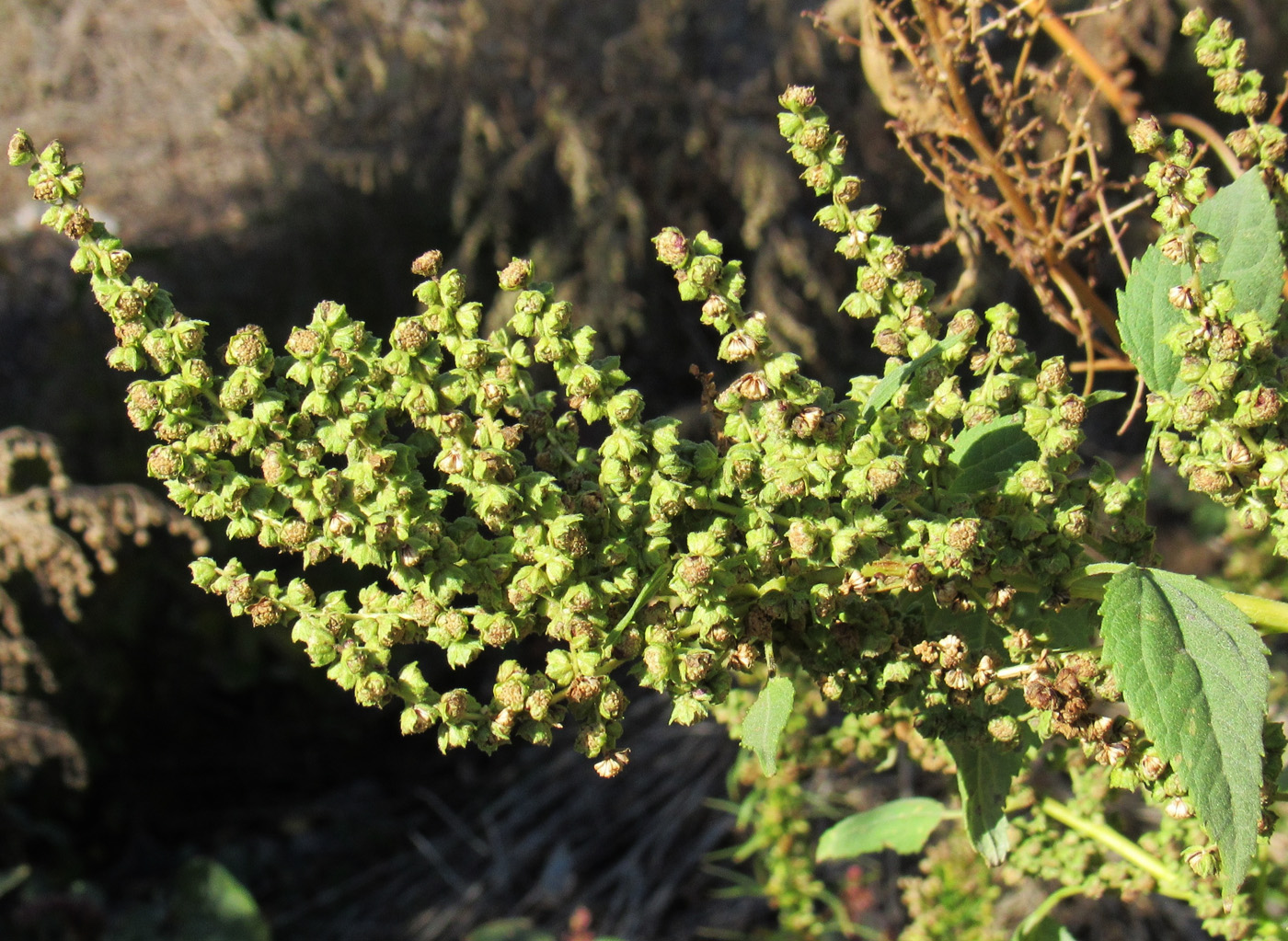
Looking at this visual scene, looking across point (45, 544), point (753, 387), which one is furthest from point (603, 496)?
point (45, 544)

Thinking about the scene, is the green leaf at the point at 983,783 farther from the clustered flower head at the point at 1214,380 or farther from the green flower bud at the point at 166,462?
the green flower bud at the point at 166,462

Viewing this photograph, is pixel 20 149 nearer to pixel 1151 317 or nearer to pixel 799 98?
pixel 799 98

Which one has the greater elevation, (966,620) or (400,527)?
(400,527)

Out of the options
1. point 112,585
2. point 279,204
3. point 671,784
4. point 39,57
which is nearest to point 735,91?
point 279,204

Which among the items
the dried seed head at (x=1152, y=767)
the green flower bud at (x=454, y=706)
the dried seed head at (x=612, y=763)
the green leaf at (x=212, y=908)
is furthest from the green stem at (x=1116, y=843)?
the green leaf at (x=212, y=908)

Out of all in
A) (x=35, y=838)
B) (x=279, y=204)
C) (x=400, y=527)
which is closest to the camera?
(x=400, y=527)

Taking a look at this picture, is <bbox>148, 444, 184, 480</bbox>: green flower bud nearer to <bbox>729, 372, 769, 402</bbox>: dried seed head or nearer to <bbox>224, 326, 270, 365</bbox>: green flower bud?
<bbox>224, 326, 270, 365</bbox>: green flower bud

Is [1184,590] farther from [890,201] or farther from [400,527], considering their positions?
[890,201]

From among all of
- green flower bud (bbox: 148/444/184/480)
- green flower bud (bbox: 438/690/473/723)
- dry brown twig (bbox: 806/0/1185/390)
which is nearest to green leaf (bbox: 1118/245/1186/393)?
dry brown twig (bbox: 806/0/1185/390)
